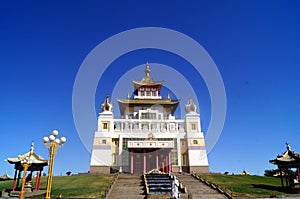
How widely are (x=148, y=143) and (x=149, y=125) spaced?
20.5 ft

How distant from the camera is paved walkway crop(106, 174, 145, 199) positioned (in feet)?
64.0

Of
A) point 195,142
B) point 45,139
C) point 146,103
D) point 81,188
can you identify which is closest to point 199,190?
point 81,188

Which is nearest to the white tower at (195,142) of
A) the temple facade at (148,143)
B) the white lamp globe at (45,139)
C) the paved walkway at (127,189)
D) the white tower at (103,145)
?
the temple facade at (148,143)

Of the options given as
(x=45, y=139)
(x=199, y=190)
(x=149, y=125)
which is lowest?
(x=199, y=190)

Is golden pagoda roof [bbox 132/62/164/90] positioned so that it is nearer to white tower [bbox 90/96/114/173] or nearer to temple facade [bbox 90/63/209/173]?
temple facade [bbox 90/63/209/173]

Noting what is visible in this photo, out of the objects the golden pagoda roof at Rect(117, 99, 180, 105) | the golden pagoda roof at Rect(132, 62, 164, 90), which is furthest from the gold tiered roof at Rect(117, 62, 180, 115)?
the golden pagoda roof at Rect(132, 62, 164, 90)

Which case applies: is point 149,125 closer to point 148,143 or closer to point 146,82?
point 148,143

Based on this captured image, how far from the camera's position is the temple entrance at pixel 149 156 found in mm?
33094

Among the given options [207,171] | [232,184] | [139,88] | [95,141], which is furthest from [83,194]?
[139,88]

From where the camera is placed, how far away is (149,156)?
112 feet

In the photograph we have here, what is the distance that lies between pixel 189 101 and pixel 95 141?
16450mm

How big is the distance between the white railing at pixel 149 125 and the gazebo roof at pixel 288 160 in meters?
15.6

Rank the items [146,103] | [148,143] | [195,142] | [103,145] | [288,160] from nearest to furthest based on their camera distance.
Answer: [288,160], [148,143], [103,145], [195,142], [146,103]

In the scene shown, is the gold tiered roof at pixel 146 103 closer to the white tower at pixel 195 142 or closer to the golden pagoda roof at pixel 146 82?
the golden pagoda roof at pixel 146 82
